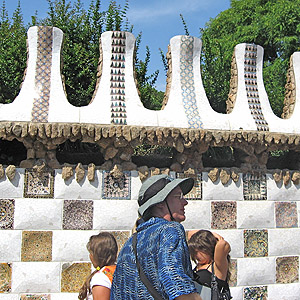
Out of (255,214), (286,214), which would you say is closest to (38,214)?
(255,214)

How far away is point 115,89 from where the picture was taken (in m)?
4.76

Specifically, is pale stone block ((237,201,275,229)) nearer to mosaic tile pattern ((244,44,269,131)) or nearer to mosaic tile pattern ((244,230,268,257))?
mosaic tile pattern ((244,230,268,257))

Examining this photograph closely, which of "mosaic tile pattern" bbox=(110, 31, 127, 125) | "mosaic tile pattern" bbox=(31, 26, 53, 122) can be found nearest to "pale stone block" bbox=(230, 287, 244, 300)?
"mosaic tile pattern" bbox=(110, 31, 127, 125)

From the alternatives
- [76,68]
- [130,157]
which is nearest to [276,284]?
[130,157]

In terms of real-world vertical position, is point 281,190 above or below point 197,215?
above

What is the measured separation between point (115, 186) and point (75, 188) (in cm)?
43

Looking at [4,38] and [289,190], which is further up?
[4,38]

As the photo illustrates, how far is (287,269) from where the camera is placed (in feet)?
16.0

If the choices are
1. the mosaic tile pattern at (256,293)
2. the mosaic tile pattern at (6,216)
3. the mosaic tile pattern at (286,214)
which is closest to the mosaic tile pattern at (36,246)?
the mosaic tile pattern at (6,216)

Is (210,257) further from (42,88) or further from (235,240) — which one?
(42,88)

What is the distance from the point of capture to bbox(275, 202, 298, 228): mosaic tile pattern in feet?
16.2

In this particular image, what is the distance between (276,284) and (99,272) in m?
2.91

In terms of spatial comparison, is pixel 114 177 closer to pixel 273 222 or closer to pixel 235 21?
pixel 273 222

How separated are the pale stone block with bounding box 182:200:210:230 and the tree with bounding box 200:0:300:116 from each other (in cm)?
573
